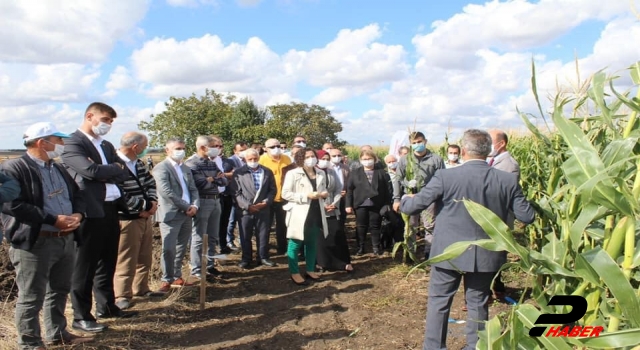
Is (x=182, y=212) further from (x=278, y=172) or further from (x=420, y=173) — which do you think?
(x=420, y=173)

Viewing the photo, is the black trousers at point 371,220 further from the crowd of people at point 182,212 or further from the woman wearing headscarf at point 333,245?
the woman wearing headscarf at point 333,245

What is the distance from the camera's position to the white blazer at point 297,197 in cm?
569

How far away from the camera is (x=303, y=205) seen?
576cm

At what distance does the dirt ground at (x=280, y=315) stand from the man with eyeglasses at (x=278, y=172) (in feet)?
3.63

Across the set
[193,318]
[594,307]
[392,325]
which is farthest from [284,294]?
[594,307]

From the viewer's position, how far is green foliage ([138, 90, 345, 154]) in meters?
27.0

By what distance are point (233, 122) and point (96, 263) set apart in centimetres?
2513

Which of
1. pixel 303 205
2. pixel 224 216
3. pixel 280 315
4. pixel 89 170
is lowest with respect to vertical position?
pixel 280 315

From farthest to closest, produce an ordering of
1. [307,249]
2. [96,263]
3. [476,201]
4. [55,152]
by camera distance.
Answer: [307,249] < [96,263] < [55,152] < [476,201]

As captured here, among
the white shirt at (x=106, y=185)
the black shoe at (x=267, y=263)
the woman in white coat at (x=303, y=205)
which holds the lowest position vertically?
the black shoe at (x=267, y=263)

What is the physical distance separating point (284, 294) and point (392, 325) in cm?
156

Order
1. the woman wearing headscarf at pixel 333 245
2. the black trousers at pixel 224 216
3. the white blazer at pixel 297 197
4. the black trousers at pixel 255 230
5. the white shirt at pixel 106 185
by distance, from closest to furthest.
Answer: the white shirt at pixel 106 185 → the white blazer at pixel 297 197 → the woman wearing headscarf at pixel 333 245 → the black trousers at pixel 255 230 → the black trousers at pixel 224 216

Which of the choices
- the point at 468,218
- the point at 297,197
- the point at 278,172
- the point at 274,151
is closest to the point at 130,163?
the point at 297,197

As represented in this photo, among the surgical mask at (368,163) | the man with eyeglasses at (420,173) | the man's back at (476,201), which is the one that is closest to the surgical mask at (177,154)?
the man with eyeglasses at (420,173)
